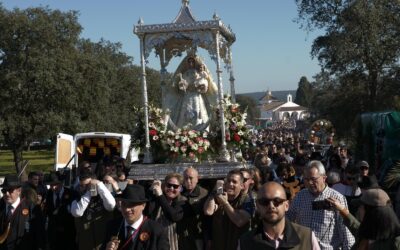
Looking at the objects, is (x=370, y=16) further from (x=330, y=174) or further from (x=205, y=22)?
(x=330, y=174)

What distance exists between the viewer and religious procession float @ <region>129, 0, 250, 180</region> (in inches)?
497

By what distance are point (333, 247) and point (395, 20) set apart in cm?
1872

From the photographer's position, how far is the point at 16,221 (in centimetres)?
859

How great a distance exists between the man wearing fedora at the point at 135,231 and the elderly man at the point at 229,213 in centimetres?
110

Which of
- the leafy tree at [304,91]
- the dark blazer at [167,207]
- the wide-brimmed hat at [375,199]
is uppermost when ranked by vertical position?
the leafy tree at [304,91]

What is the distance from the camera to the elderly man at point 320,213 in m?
5.97

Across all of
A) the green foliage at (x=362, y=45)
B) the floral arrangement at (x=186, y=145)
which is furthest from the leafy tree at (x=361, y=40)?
the floral arrangement at (x=186, y=145)

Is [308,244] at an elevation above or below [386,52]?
below

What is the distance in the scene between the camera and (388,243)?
4.87 metres

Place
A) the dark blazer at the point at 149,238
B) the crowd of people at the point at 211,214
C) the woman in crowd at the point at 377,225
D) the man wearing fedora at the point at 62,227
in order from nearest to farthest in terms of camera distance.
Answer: the crowd of people at the point at 211,214
the woman in crowd at the point at 377,225
the dark blazer at the point at 149,238
the man wearing fedora at the point at 62,227

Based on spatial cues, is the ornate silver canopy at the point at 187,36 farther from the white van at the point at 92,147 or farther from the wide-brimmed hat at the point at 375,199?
the white van at the point at 92,147

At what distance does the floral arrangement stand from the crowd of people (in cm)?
215

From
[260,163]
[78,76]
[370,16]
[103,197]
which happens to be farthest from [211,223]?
[78,76]

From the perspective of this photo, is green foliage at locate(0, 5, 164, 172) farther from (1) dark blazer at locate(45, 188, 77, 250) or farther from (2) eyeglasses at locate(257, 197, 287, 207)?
(2) eyeglasses at locate(257, 197, 287, 207)
